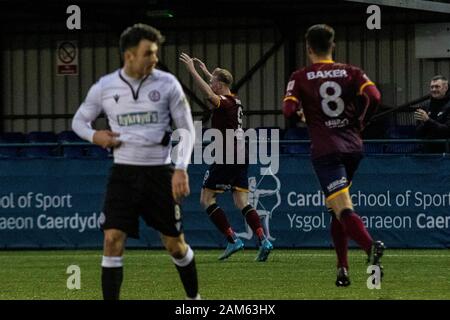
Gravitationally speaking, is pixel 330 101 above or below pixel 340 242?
above

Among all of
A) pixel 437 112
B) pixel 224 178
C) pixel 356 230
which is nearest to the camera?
pixel 356 230

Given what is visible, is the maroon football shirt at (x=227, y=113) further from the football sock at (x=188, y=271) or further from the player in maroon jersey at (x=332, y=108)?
the football sock at (x=188, y=271)

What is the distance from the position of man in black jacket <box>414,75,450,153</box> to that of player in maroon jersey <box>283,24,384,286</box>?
17.3 feet

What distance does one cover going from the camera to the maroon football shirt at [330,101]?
1021 centimetres

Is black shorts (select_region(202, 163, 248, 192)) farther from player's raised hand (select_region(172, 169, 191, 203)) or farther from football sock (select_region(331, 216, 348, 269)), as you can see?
player's raised hand (select_region(172, 169, 191, 203))

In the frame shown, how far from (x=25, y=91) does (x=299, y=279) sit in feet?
57.6

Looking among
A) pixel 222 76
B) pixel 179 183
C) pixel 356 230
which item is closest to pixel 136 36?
pixel 179 183

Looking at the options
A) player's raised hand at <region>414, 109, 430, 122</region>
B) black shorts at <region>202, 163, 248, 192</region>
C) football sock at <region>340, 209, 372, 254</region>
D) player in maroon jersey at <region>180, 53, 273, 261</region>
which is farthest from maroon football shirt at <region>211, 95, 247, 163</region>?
football sock at <region>340, 209, 372, 254</region>

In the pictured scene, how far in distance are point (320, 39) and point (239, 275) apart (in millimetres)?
3623

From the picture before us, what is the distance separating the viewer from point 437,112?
1642cm

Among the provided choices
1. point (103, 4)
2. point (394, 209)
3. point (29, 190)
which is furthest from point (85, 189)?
point (103, 4)

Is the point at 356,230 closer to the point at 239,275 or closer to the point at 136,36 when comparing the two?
the point at 136,36

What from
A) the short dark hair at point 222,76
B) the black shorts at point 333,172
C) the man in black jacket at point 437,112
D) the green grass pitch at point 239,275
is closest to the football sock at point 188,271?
the green grass pitch at point 239,275

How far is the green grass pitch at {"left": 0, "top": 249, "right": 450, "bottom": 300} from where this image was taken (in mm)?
10906
